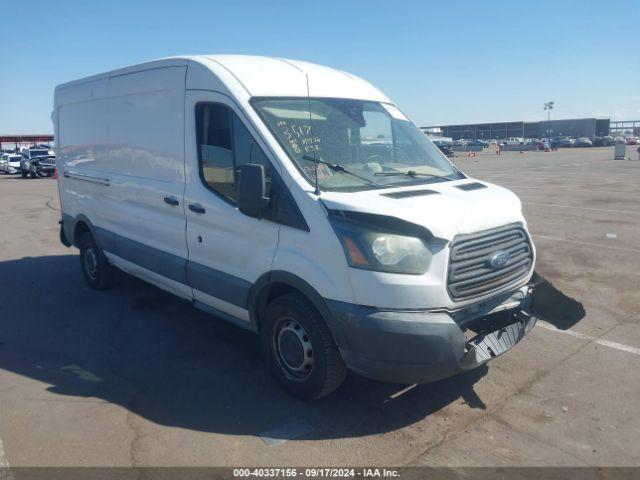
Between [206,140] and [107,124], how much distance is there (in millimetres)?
2214

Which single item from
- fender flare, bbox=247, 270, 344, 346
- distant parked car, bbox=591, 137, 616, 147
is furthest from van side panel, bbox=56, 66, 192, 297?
distant parked car, bbox=591, 137, 616, 147

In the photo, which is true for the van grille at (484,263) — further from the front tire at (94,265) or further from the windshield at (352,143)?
the front tire at (94,265)

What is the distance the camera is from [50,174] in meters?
34.3

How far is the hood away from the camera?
3.68 metres

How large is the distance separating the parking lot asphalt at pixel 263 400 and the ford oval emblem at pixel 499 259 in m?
0.67

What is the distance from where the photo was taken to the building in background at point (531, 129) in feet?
346

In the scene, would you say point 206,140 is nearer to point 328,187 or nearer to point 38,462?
point 328,187

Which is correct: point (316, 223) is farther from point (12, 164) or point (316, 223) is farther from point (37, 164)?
point (12, 164)

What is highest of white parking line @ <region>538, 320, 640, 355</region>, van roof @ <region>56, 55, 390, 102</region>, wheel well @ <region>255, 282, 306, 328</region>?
van roof @ <region>56, 55, 390, 102</region>

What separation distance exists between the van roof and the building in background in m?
98.6

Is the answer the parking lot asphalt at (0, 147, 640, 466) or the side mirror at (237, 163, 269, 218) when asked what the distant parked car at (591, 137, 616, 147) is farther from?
the side mirror at (237, 163, 269, 218)

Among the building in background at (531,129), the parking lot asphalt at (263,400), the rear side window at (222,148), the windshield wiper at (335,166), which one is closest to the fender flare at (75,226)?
the parking lot asphalt at (263,400)

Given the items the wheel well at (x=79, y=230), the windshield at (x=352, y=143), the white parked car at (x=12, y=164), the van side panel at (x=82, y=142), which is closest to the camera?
the windshield at (x=352, y=143)

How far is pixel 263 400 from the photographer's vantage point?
14.2 feet
